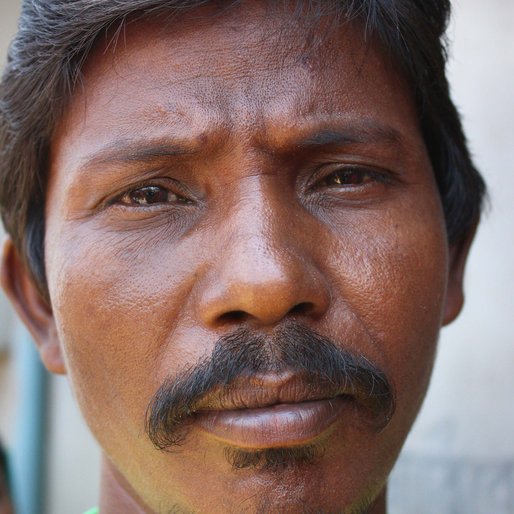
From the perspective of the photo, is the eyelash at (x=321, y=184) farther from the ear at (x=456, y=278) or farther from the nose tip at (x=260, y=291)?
the ear at (x=456, y=278)

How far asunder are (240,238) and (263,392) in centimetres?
31

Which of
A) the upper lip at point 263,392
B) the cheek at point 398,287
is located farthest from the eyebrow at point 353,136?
the upper lip at point 263,392

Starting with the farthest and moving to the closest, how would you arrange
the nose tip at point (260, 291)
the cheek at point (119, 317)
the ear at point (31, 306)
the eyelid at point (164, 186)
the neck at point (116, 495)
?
1. the ear at point (31, 306)
2. the neck at point (116, 495)
3. the eyelid at point (164, 186)
4. the cheek at point (119, 317)
5. the nose tip at point (260, 291)

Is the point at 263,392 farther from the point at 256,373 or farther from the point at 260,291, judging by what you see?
the point at 260,291

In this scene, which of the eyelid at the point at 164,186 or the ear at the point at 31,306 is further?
the ear at the point at 31,306

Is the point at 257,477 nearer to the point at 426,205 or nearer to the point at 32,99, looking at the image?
the point at 426,205

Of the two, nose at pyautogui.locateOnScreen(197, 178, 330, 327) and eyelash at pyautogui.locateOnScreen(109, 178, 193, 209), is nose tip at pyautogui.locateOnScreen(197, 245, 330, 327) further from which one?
eyelash at pyautogui.locateOnScreen(109, 178, 193, 209)

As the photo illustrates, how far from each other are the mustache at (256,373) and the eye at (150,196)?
15.1 inches

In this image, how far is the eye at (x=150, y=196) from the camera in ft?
6.45

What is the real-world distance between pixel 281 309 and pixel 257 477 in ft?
1.11

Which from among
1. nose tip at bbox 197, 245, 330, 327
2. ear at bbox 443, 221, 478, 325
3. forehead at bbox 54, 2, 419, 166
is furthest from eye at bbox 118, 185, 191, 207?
ear at bbox 443, 221, 478, 325

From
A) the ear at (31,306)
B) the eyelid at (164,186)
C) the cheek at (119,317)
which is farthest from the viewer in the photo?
the ear at (31,306)

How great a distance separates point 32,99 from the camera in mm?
2146

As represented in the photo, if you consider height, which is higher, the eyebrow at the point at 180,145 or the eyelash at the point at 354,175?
the eyebrow at the point at 180,145
